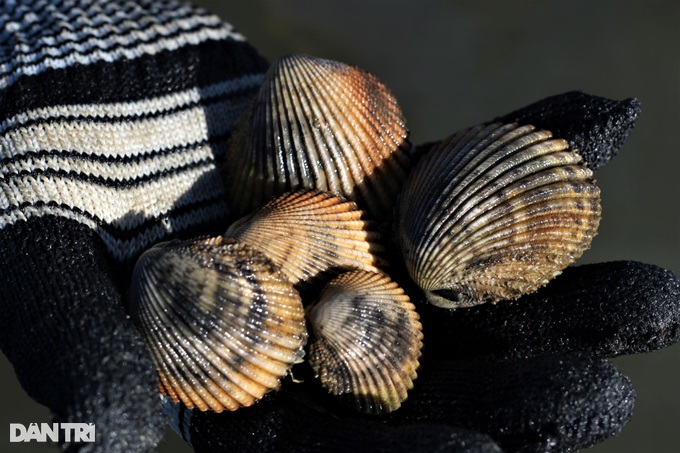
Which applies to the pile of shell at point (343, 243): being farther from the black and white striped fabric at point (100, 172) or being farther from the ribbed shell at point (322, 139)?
the black and white striped fabric at point (100, 172)

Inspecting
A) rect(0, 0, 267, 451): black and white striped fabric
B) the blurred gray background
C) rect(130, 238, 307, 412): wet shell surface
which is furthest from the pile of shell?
the blurred gray background

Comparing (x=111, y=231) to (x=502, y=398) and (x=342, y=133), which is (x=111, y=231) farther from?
(x=502, y=398)

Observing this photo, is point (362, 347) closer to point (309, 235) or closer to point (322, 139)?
point (309, 235)

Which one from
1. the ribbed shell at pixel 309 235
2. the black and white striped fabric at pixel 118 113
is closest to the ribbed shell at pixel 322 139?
the ribbed shell at pixel 309 235

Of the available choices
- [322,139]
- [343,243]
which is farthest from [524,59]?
[343,243]

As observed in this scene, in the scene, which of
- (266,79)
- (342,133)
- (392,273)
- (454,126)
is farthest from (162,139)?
(454,126)

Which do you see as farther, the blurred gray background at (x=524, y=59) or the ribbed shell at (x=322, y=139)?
the blurred gray background at (x=524, y=59)

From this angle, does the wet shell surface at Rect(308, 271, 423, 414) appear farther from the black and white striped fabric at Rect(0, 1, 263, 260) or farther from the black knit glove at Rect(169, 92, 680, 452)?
the black and white striped fabric at Rect(0, 1, 263, 260)
